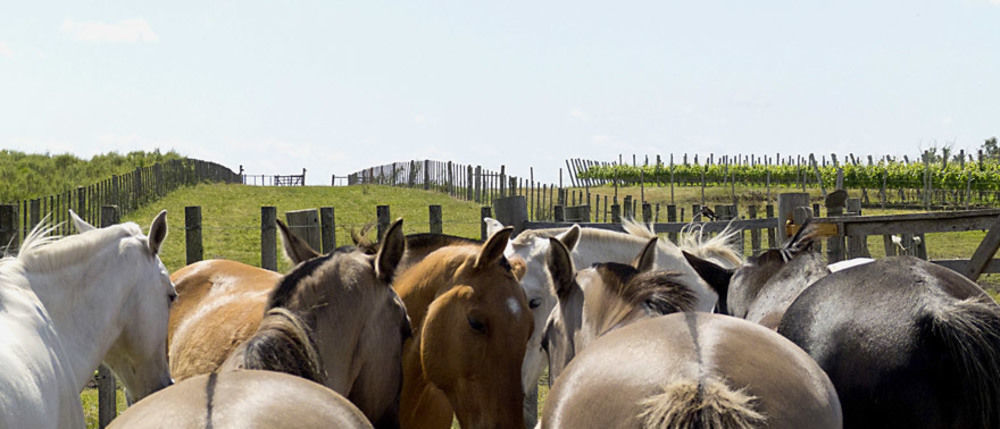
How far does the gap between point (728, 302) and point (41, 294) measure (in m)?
3.30

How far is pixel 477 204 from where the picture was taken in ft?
129

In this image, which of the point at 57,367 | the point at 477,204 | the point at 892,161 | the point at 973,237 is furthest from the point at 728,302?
the point at 892,161

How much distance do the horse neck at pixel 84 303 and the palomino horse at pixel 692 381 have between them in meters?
2.22

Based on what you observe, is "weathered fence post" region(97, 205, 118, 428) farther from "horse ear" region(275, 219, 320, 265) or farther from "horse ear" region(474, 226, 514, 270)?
"horse ear" region(474, 226, 514, 270)

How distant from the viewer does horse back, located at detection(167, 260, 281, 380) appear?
13.4 feet

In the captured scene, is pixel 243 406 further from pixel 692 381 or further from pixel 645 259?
pixel 645 259

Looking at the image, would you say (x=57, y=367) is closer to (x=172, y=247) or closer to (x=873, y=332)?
(x=873, y=332)

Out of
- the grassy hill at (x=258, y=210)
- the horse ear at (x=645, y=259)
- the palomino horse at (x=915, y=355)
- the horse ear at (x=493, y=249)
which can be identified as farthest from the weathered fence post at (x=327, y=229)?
the grassy hill at (x=258, y=210)

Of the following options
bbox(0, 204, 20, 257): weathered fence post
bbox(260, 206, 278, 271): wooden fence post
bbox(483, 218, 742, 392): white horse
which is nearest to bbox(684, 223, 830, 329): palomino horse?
bbox(483, 218, 742, 392): white horse

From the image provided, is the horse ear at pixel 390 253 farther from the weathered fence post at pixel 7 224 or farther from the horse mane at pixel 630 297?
the weathered fence post at pixel 7 224

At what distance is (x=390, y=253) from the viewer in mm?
3572

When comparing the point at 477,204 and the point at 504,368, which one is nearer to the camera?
the point at 504,368

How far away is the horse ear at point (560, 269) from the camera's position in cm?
380

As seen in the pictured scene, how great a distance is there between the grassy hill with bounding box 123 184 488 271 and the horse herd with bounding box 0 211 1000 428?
1268 centimetres
